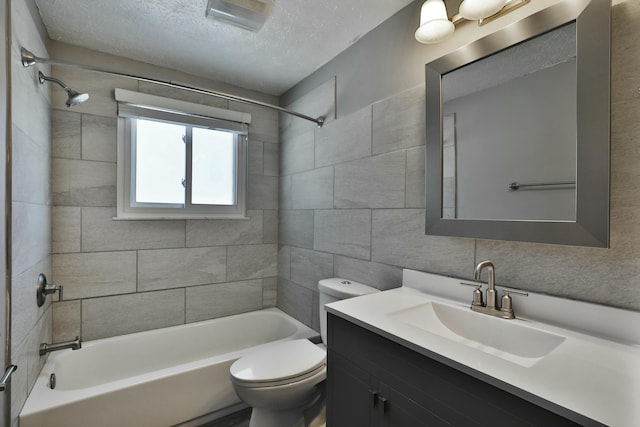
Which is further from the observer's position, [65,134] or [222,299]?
[222,299]

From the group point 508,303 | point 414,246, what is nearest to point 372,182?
point 414,246

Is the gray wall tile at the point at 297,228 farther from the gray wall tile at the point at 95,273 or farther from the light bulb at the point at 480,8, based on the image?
the light bulb at the point at 480,8

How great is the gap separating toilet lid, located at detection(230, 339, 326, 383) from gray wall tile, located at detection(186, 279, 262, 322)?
2.84 ft

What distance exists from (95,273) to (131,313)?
1.22 feet

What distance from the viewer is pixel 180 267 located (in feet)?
7.57

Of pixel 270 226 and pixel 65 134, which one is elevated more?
pixel 65 134

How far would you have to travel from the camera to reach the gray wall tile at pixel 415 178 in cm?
148

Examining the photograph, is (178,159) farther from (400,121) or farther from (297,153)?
(400,121)

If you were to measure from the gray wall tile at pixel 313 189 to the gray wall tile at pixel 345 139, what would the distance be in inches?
3.4

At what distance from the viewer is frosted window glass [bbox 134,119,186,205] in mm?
2203

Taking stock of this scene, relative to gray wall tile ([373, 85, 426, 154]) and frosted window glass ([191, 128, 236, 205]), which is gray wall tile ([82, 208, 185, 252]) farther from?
gray wall tile ([373, 85, 426, 154])

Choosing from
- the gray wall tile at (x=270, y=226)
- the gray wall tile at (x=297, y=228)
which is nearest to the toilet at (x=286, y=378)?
the gray wall tile at (x=297, y=228)

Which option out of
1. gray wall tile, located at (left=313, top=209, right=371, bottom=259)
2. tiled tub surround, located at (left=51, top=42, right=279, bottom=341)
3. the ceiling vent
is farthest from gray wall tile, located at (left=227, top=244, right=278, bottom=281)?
the ceiling vent

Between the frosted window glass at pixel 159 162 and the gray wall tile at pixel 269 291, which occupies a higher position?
the frosted window glass at pixel 159 162
